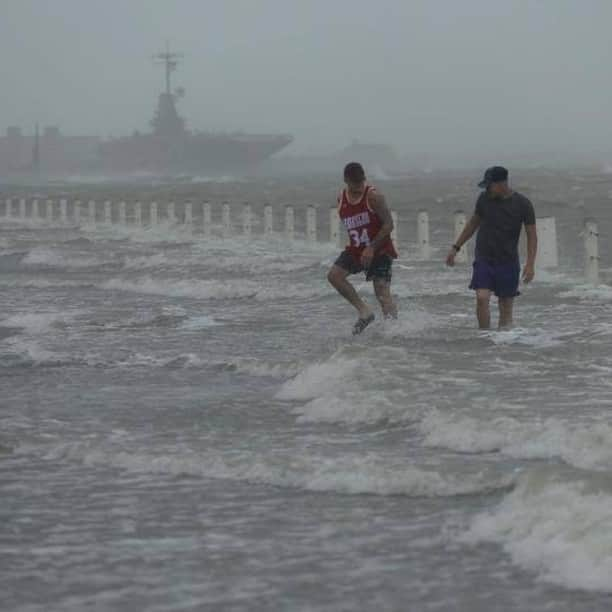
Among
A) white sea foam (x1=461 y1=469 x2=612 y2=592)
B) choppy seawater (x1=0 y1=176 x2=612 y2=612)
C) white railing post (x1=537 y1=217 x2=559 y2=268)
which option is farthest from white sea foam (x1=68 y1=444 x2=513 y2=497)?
white railing post (x1=537 y1=217 x2=559 y2=268)

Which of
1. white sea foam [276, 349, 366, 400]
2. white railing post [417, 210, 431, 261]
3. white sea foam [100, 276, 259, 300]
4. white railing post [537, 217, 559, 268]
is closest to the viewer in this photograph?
white sea foam [276, 349, 366, 400]

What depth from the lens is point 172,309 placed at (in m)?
17.7

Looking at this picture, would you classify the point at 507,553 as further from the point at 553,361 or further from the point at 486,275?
the point at 486,275

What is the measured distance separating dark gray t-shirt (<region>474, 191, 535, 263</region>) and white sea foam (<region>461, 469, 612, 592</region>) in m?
5.62

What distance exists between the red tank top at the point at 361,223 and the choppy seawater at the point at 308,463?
68 centimetres

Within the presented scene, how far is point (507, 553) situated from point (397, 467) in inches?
65.6

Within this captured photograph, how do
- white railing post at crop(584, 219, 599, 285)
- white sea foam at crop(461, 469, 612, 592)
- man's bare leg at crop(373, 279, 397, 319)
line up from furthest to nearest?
white railing post at crop(584, 219, 599, 285) < man's bare leg at crop(373, 279, 397, 319) < white sea foam at crop(461, 469, 612, 592)

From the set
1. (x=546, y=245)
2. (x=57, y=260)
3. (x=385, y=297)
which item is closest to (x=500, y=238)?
(x=385, y=297)

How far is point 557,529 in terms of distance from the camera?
5941mm

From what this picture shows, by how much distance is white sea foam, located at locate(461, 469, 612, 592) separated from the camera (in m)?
A: 5.51

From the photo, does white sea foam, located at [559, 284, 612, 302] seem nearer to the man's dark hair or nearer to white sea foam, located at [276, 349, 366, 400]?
the man's dark hair

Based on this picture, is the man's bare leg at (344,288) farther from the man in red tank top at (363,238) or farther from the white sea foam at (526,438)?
the white sea foam at (526,438)

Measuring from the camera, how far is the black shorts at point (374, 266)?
43.2 ft

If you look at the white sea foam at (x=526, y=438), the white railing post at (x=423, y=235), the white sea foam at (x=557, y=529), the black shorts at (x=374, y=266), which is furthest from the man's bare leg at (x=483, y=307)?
the white railing post at (x=423, y=235)
